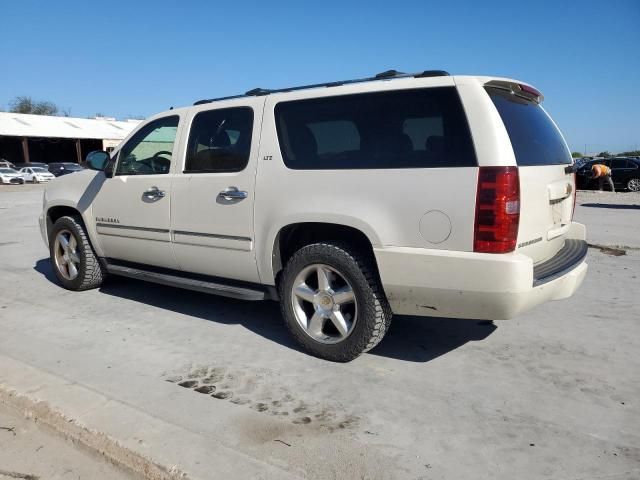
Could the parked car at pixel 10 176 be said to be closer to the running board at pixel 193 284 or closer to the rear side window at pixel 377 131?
the running board at pixel 193 284

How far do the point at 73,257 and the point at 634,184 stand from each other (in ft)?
76.3

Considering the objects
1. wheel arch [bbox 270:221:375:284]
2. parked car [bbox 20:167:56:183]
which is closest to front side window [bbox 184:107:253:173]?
wheel arch [bbox 270:221:375:284]

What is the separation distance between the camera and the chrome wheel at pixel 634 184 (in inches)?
883

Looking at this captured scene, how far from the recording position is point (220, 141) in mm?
4414

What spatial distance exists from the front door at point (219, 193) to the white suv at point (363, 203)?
0.04ft

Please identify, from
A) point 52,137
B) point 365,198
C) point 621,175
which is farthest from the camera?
point 52,137

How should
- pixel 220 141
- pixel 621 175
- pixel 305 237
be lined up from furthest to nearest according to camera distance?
1. pixel 621 175
2. pixel 220 141
3. pixel 305 237

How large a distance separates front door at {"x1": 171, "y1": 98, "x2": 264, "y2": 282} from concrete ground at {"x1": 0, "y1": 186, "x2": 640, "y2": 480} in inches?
25.7

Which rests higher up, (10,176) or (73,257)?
(73,257)

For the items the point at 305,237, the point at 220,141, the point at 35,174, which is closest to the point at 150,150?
the point at 220,141

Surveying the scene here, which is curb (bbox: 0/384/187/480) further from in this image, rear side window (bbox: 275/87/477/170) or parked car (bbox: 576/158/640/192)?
parked car (bbox: 576/158/640/192)

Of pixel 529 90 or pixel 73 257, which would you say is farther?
pixel 73 257

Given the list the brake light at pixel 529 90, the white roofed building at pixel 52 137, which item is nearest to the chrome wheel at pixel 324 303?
the brake light at pixel 529 90

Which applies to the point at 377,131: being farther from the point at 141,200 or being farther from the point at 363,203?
the point at 141,200
